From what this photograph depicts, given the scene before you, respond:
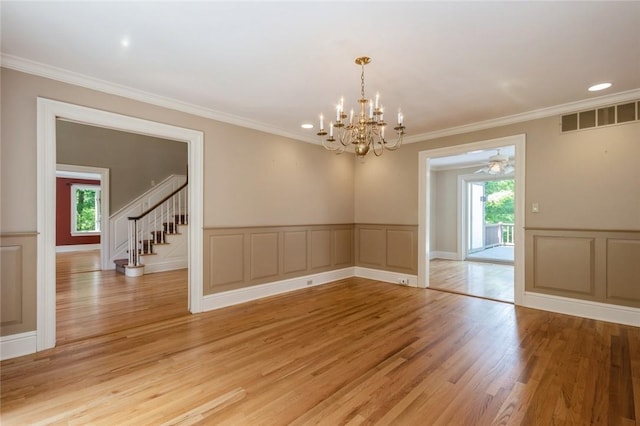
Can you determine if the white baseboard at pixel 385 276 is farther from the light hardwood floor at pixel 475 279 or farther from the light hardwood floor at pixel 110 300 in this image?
the light hardwood floor at pixel 110 300

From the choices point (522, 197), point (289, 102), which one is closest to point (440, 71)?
point (289, 102)

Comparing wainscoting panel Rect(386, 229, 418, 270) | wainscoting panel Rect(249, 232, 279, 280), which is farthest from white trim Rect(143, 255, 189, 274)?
wainscoting panel Rect(386, 229, 418, 270)

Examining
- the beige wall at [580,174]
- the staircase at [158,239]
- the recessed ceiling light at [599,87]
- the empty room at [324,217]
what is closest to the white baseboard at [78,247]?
the staircase at [158,239]

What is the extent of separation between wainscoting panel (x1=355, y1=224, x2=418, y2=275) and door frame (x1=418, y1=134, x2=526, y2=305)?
14cm

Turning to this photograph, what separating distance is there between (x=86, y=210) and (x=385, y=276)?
1040cm

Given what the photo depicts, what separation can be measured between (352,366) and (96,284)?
16.6ft

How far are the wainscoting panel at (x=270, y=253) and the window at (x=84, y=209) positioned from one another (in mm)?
8863

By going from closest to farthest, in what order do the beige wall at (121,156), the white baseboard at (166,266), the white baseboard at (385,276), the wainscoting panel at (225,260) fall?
1. the wainscoting panel at (225,260)
2. the white baseboard at (385,276)
3. the white baseboard at (166,266)
4. the beige wall at (121,156)

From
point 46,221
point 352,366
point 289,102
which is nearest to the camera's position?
point 352,366

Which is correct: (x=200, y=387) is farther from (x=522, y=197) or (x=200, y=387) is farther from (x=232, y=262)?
(x=522, y=197)

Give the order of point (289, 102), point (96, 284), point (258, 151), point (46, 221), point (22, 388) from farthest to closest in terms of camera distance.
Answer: point (96, 284) → point (258, 151) → point (289, 102) → point (46, 221) → point (22, 388)

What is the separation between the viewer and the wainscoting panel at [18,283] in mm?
2656

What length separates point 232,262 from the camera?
4.30m

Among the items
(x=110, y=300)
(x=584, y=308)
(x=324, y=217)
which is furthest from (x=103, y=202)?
(x=584, y=308)
